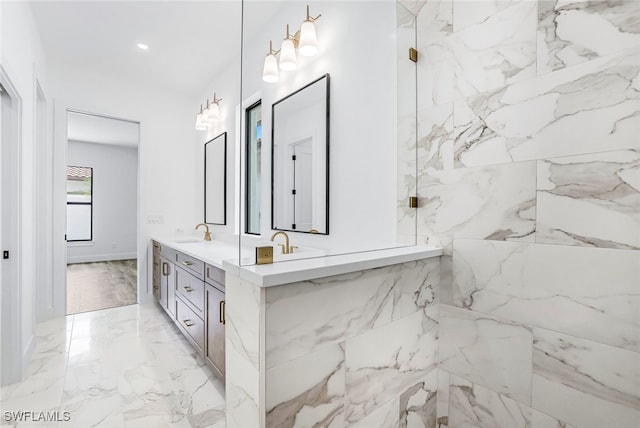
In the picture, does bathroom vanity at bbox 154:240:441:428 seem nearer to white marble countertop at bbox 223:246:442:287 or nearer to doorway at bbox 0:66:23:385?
white marble countertop at bbox 223:246:442:287

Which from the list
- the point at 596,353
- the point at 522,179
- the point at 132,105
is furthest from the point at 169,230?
the point at 596,353

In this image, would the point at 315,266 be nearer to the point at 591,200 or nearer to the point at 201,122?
the point at 591,200

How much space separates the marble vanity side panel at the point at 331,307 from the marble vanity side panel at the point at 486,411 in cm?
49

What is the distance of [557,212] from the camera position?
110 centimetres

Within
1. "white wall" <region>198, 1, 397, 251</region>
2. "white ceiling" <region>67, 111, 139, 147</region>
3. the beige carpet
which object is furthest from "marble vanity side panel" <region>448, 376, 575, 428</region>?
the beige carpet

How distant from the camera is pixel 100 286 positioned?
4562 millimetres

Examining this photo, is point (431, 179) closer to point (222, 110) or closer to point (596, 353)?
point (596, 353)

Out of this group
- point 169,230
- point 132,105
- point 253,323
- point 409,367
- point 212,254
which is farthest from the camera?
point 132,105

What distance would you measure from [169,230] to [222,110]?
111 cm

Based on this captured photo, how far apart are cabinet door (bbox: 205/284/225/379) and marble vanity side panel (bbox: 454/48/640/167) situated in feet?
5.27

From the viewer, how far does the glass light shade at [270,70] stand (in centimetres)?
122

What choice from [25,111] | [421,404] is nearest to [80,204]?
[25,111]

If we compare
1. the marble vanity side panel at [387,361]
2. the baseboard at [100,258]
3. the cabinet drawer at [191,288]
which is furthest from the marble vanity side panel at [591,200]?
the baseboard at [100,258]

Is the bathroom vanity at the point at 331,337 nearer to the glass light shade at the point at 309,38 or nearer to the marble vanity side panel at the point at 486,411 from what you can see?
the marble vanity side panel at the point at 486,411
